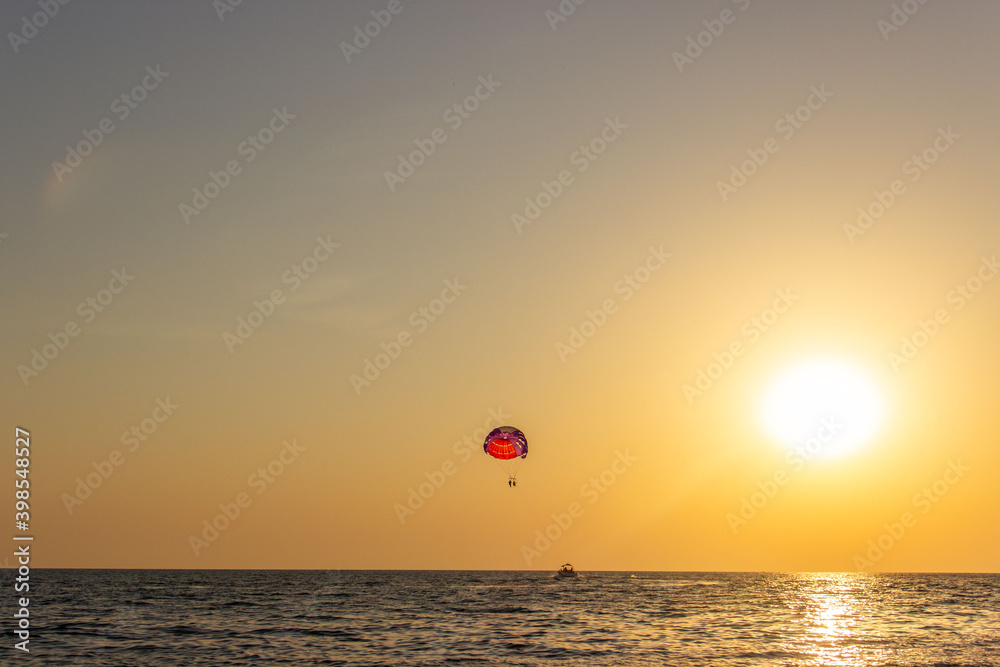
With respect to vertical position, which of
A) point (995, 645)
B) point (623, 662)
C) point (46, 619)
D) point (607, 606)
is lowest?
point (623, 662)

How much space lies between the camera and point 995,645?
39125mm

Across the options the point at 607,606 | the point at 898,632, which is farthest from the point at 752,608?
the point at 898,632

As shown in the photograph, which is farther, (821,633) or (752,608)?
(752,608)

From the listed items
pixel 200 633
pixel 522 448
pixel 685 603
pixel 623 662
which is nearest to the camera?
pixel 623 662

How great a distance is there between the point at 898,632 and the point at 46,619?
4836cm

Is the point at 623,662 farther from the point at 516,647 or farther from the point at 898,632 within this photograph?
the point at 898,632

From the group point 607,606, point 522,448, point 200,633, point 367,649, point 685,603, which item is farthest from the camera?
point 685,603

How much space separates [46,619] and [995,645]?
167 ft

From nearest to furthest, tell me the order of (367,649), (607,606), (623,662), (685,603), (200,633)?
(623,662)
(367,649)
(200,633)
(607,606)
(685,603)

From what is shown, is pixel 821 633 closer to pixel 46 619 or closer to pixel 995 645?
pixel 995 645

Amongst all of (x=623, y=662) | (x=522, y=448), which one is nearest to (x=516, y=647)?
(x=623, y=662)

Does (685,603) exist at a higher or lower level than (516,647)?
higher

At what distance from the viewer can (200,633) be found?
43.7 m

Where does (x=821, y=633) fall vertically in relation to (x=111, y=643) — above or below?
above
